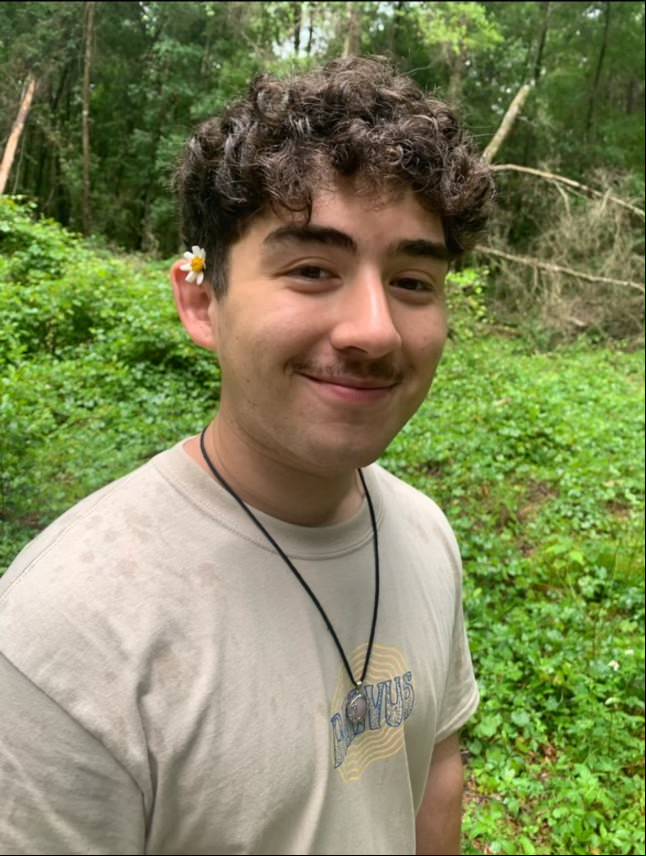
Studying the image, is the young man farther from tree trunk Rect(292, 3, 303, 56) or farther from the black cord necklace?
tree trunk Rect(292, 3, 303, 56)

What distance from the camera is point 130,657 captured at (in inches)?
32.0

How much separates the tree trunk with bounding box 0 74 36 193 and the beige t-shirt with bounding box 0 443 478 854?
58 cm

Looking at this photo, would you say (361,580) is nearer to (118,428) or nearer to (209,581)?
(209,581)

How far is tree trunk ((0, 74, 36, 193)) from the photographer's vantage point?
1137 millimetres

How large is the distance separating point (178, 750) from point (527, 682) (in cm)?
279

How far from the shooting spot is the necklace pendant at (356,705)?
94cm

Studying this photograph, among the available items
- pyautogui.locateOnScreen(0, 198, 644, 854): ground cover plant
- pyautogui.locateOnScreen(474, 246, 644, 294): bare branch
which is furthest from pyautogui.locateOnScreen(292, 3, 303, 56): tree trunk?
pyautogui.locateOnScreen(0, 198, 644, 854): ground cover plant

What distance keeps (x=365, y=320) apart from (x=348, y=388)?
0.10m

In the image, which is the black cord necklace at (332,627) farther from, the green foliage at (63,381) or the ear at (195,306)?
the green foliage at (63,381)

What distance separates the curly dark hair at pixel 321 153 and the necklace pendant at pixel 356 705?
0.64 meters

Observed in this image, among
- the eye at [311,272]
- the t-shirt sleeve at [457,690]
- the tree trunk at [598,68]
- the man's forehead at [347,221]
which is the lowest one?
the t-shirt sleeve at [457,690]

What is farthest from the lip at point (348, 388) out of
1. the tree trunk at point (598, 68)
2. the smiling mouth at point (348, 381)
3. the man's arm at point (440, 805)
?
the tree trunk at point (598, 68)

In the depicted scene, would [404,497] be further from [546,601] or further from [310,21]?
[310,21]

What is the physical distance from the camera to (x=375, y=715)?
3.22ft
